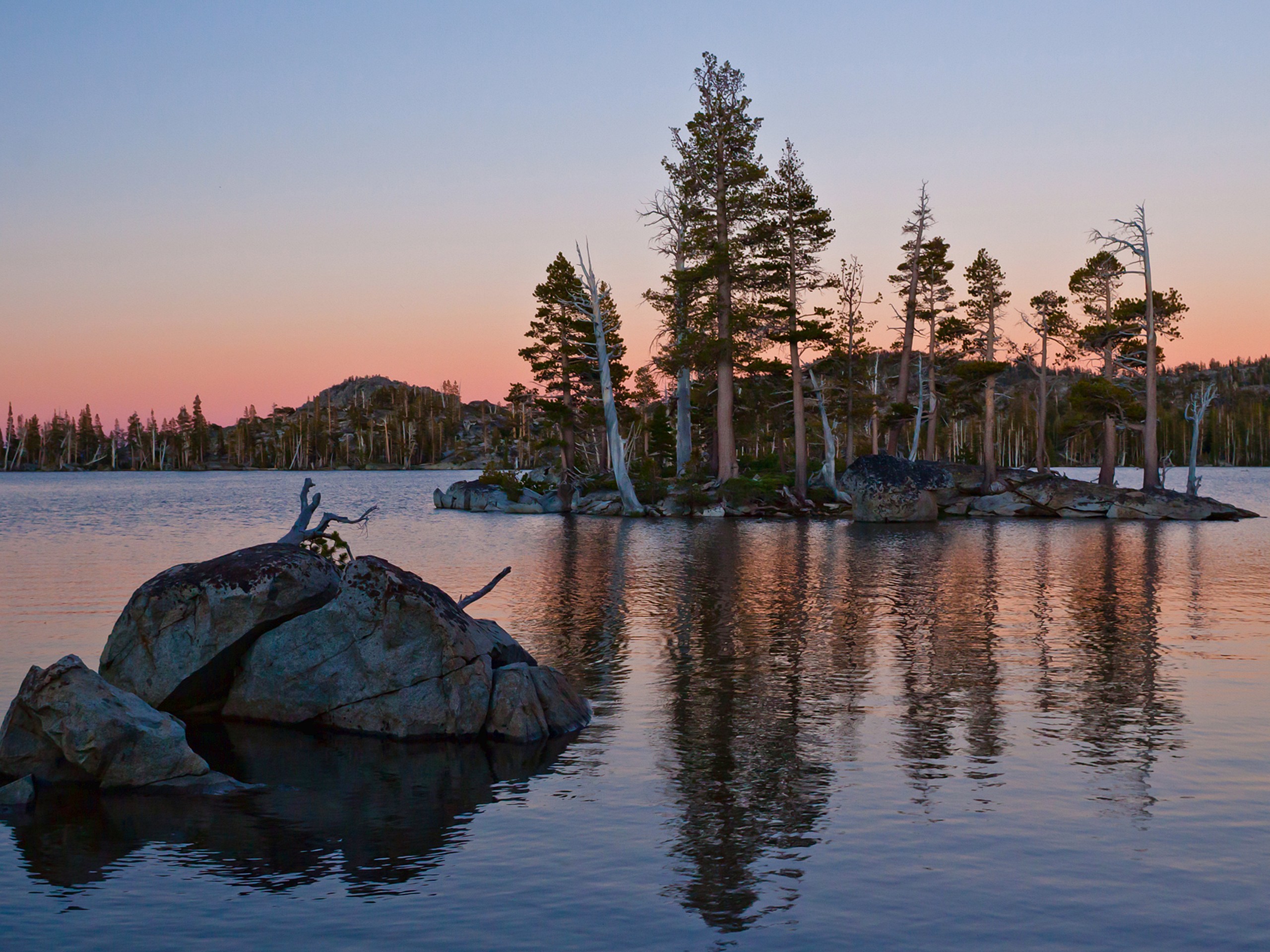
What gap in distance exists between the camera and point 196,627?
12.9m

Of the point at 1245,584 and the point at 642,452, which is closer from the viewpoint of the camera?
the point at 1245,584

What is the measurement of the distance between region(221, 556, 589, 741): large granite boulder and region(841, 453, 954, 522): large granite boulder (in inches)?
1572

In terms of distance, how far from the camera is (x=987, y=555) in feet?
109

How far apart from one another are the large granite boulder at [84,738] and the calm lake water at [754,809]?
45 cm

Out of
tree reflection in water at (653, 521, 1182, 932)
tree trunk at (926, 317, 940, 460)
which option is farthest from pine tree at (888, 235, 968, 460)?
tree reflection in water at (653, 521, 1182, 932)

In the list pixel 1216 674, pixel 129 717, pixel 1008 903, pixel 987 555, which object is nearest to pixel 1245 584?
pixel 987 555

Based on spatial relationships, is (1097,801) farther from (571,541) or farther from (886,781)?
(571,541)

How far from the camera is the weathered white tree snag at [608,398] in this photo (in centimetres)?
5147

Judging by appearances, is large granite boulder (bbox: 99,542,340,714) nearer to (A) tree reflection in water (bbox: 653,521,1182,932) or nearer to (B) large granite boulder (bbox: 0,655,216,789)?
(B) large granite boulder (bbox: 0,655,216,789)

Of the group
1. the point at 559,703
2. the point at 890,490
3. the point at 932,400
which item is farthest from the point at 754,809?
the point at 932,400

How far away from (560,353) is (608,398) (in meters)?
15.3

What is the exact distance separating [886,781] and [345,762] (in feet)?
18.7

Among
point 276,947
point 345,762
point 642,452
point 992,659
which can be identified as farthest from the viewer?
point 642,452

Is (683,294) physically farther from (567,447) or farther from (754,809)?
(754,809)
